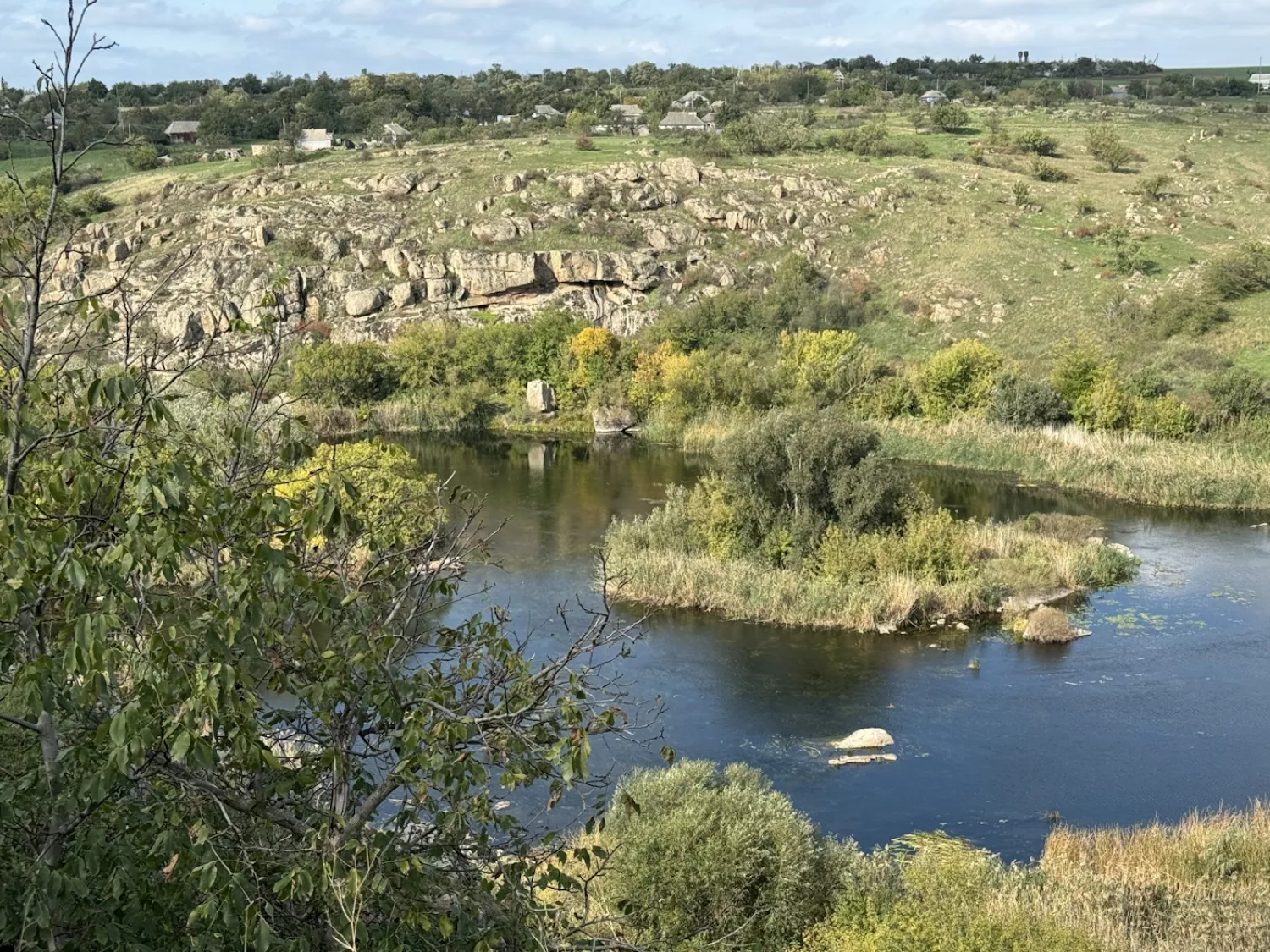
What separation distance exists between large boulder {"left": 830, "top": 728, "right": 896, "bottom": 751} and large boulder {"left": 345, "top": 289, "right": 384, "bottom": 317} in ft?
137

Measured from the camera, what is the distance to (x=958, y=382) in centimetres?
4003

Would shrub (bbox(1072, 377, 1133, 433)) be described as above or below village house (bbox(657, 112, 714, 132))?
below

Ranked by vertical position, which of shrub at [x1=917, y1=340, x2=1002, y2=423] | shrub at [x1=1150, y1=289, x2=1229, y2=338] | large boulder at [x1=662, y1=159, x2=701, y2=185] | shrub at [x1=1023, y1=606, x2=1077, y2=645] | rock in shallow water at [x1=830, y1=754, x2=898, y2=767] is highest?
large boulder at [x1=662, y1=159, x2=701, y2=185]

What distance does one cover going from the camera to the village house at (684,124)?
73.4 metres

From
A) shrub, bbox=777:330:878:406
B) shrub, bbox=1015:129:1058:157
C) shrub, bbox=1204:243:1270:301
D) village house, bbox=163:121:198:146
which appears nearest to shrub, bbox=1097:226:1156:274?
shrub, bbox=1204:243:1270:301

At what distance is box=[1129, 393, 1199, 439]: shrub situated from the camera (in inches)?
1395

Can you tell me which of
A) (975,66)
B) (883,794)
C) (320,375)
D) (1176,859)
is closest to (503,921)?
(1176,859)

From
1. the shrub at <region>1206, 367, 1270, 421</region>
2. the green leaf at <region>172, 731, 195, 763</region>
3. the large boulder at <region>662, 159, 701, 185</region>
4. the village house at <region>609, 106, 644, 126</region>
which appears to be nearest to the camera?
the green leaf at <region>172, 731, 195, 763</region>

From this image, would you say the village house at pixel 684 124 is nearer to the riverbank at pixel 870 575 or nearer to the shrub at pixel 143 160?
the shrub at pixel 143 160

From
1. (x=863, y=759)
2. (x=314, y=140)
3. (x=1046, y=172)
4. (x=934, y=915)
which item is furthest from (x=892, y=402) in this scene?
(x=314, y=140)

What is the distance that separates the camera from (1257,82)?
357 ft

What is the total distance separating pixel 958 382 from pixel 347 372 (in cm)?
2178

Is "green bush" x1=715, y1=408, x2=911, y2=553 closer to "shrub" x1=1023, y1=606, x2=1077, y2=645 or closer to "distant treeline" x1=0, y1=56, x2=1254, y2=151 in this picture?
"shrub" x1=1023, y1=606, x2=1077, y2=645

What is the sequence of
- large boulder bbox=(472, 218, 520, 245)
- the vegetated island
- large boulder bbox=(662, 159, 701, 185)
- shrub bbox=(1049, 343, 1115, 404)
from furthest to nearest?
large boulder bbox=(662, 159, 701, 185) → large boulder bbox=(472, 218, 520, 245) → shrub bbox=(1049, 343, 1115, 404) → the vegetated island
